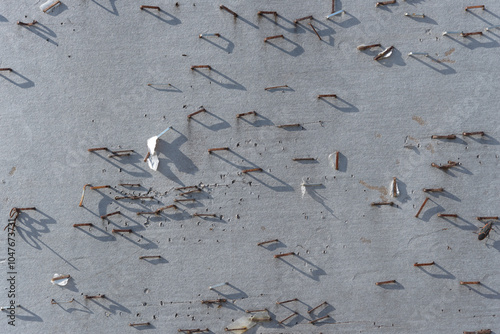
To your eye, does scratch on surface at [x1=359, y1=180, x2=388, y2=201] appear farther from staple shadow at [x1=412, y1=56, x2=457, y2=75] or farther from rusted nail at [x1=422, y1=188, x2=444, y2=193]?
staple shadow at [x1=412, y1=56, x2=457, y2=75]

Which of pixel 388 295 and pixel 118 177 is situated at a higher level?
pixel 118 177

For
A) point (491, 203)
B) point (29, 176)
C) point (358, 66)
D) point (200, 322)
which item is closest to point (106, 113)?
point (29, 176)

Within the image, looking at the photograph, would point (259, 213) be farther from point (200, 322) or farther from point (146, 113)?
point (146, 113)

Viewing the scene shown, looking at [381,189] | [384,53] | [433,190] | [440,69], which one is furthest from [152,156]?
[440,69]

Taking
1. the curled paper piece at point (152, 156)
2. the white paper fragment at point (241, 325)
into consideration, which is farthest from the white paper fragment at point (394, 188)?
the curled paper piece at point (152, 156)

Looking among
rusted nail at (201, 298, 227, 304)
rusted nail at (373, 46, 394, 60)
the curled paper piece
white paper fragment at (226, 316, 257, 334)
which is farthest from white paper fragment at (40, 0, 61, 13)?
white paper fragment at (226, 316, 257, 334)

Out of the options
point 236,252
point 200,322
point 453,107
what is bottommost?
point 200,322
